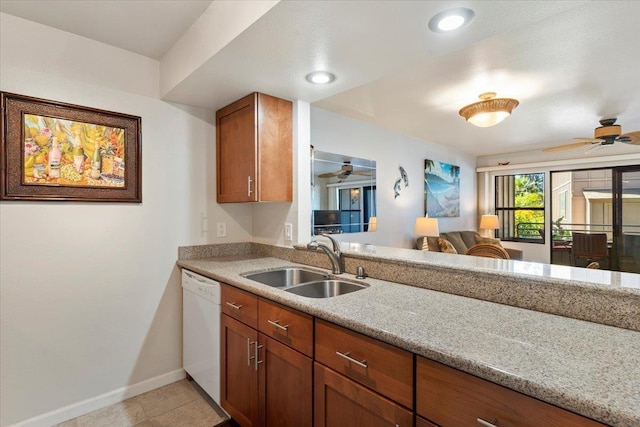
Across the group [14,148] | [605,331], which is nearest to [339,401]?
[605,331]

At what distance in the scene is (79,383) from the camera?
1.95 meters

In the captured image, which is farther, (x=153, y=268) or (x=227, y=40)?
(x=153, y=268)

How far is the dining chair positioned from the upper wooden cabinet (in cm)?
514

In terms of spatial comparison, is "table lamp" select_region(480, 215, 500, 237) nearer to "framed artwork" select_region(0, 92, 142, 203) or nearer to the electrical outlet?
the electrical outlet

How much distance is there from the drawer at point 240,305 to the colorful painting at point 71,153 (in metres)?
1.06

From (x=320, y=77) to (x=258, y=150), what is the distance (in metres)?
0.62

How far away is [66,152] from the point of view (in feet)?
6.16


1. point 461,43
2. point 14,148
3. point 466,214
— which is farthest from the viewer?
point 466,214

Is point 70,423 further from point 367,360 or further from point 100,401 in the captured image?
point 367,360

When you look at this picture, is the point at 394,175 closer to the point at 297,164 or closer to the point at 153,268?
the point at 297,164

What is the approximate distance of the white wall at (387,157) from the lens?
3.29 metres

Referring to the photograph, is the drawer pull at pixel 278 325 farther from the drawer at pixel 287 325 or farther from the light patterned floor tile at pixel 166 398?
the light patterned floor tile at pixel 166 398

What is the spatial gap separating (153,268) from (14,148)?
1.03 metres

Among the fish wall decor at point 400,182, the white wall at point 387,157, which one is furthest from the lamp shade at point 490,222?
the fish wall decor at point 400,182
